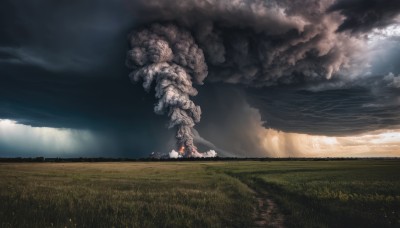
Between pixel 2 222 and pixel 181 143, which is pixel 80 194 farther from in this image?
pixel 181 143

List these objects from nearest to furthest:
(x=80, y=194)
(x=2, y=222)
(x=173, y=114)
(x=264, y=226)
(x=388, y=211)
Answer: (x=2, y=222) → (x=264, y=226) → (x=388, y=211) → (x=80, y=194) → (x=173, y=114)

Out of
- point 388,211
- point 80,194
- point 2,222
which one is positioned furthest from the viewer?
point 80,194

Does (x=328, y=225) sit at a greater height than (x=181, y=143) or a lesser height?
lesser

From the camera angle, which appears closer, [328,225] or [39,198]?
[328,225]

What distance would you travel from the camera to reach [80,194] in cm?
2075

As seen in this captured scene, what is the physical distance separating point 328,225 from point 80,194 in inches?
597

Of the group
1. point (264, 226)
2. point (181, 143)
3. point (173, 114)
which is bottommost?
point (264, 226)

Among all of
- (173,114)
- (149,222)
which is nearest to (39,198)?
(149,222)

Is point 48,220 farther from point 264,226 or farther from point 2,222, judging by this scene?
point 264,226

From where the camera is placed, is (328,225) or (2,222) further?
(328,225)

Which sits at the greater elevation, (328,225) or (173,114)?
(173,114)

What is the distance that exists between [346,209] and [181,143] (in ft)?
383

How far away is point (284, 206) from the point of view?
721 inches

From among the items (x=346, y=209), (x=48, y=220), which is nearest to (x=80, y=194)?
(x=48, y=220)
